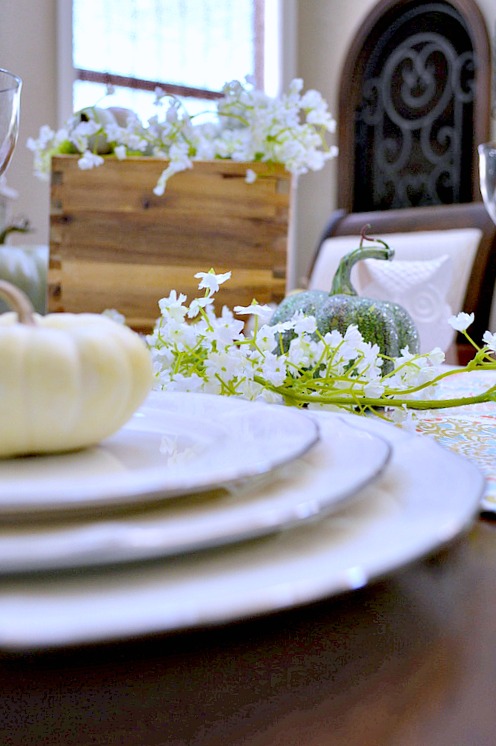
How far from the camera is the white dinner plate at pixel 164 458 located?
206mm

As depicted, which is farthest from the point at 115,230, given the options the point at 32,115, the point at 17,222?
the point at 32,115

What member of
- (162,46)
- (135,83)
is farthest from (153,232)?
(162,46)

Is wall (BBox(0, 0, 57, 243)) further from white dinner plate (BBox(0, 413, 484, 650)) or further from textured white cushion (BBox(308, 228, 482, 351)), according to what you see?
white dinner plate (BBox(0, 413, 484, 650))

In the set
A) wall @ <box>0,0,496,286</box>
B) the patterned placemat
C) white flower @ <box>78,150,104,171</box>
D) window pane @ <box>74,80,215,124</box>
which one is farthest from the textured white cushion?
window pane @ <box>74,80,215,124</box>

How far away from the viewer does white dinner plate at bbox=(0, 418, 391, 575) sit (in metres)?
0.17

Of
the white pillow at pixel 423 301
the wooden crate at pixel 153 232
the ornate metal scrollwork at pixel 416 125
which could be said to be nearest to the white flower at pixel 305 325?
the white pillow at pixel 423 301

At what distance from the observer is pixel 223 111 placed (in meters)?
1.31

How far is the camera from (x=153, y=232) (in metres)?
1.41

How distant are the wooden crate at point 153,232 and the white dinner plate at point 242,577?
114 cm

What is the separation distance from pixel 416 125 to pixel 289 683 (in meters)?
3.92

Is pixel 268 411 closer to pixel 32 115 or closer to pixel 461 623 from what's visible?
pixel 461 623

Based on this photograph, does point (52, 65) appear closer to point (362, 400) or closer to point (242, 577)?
point (362, 400)

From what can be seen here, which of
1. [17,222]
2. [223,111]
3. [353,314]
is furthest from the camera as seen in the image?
[17,222]

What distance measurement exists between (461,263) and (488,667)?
84.2 inches
